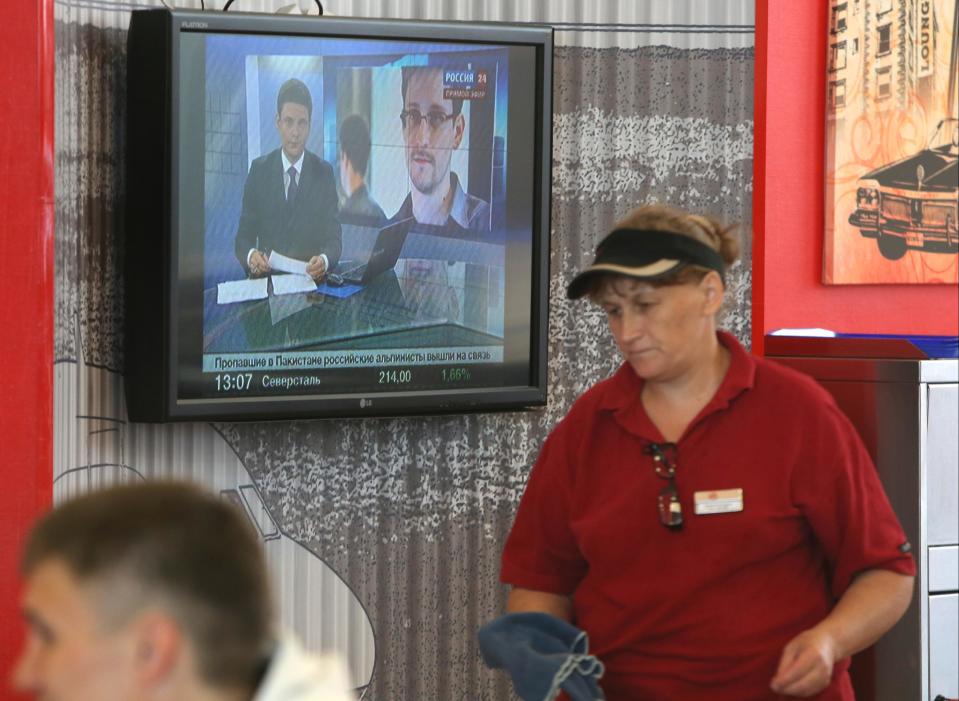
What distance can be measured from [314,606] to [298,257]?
828 millimetres

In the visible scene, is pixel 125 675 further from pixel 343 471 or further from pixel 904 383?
pixel 904 383

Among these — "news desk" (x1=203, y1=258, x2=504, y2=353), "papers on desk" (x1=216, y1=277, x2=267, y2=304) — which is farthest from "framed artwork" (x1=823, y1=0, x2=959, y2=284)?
"papers on desk" (x1=216, y1=277, x2=267, y2=304)

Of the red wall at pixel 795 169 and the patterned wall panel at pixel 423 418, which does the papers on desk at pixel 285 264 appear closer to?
the patterned wall panel at pixel 423 418

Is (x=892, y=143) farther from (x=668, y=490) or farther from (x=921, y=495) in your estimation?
(x=668, y=490)

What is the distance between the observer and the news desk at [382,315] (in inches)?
122

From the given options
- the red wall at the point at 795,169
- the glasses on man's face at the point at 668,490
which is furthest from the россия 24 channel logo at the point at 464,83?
the glasses on man's face at the point at 668,490

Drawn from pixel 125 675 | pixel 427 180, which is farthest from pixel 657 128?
pixel 125 675

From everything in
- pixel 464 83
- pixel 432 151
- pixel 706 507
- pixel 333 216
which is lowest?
pixel 706 507

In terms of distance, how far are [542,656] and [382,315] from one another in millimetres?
1231

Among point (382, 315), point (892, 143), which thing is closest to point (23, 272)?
point (382, 315)

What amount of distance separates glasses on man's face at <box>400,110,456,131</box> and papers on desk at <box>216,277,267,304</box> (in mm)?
497

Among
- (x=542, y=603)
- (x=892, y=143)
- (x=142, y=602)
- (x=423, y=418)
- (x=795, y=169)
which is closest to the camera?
(x=142, y=602)

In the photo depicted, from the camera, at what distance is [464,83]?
329cm

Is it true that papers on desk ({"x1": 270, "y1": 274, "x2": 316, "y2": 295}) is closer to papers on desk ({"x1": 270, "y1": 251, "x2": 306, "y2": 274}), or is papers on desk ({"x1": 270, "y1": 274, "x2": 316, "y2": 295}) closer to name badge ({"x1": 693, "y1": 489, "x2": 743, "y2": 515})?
papers on desk ({"x1": 270, "y1": 251, "x2": 306, "y2": 274})
